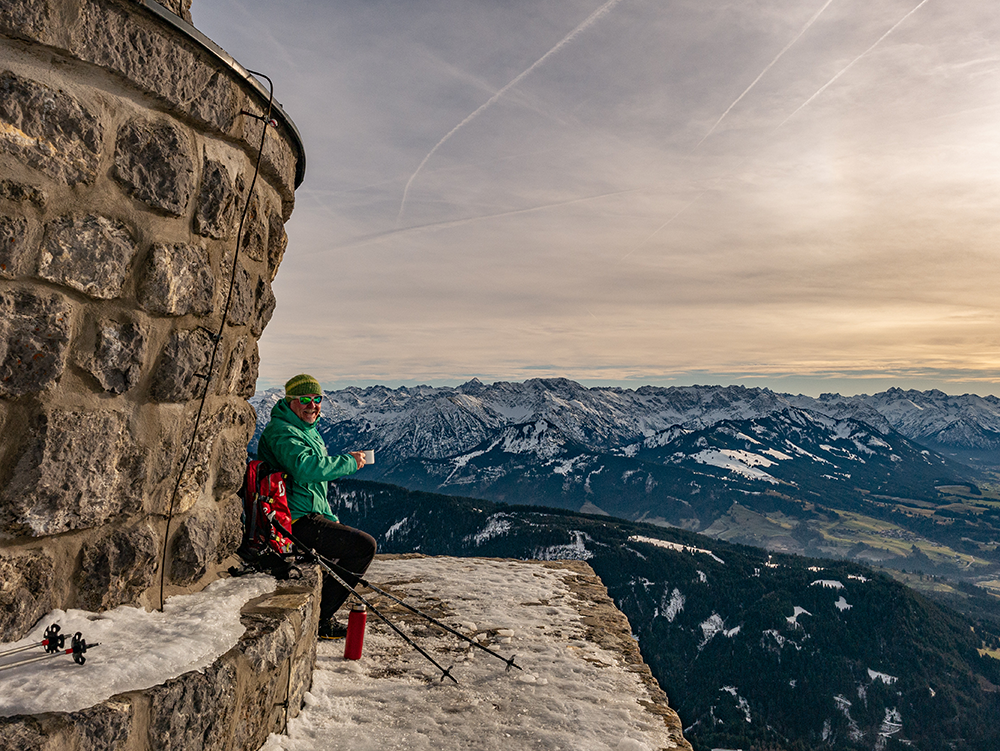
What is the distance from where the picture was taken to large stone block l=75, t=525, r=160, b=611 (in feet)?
11.0

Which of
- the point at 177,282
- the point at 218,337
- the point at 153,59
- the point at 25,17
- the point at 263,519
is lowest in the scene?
the point at 263,519

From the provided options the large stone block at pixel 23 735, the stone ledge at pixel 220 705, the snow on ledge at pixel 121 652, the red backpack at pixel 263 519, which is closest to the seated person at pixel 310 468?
the red backpack at pixel 263 519

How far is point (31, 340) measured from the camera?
2.97 metres

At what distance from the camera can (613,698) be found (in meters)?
5.56

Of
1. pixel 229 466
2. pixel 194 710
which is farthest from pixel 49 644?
pixel 229 466

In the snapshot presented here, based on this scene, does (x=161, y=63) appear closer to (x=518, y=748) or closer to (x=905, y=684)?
(x=518, y=748)

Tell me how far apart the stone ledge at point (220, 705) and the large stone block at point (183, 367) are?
4.91 feet

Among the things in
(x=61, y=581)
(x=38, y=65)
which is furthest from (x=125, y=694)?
(x=38, y=65)

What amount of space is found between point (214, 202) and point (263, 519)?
263 centimetres

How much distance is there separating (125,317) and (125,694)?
76.7 inches

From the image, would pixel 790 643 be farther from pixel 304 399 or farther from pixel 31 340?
pixel 31 340

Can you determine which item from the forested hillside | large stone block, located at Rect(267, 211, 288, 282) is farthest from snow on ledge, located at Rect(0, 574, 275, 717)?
the forested hillside

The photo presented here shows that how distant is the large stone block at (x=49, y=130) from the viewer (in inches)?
113

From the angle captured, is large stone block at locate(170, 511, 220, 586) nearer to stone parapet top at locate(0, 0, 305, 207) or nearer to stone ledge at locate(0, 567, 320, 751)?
stone ledge at locate(0, 567, 320, 751)
